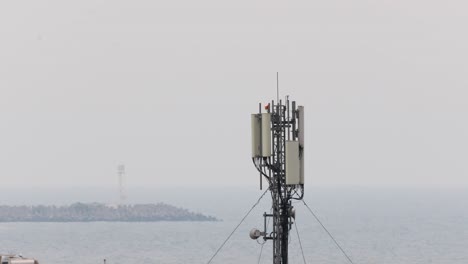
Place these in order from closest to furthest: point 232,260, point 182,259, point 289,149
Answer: point 289,149, point 232,260, point 182,259

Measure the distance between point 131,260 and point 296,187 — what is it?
16172 cm

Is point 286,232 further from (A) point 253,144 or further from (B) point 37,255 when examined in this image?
(B) point 37,255

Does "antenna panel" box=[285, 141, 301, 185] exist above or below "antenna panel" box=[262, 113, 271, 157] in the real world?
below

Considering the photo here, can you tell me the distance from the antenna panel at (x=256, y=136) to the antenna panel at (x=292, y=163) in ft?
3.55

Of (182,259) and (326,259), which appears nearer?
(326,259)

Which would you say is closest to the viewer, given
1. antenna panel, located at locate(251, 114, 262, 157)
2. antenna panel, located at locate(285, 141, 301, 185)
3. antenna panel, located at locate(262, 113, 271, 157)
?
antenna panel, located at locate(285, 141, 301, 185)

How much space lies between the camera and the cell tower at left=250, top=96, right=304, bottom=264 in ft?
97.8

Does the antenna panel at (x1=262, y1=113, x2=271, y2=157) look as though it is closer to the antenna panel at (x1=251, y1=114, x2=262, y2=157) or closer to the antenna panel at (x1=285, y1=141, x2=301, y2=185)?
the antenna panel at (x1=251, y1=114, x2=262, y2=157)

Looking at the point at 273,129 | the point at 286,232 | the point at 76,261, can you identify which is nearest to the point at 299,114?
the point at 273,129

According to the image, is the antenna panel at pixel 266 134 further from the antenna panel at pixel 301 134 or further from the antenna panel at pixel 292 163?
the antenna panel at pixel 301 134

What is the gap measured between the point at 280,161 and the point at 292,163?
54cm

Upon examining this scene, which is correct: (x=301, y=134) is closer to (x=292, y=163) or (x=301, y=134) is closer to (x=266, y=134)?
(x=292, y=163)

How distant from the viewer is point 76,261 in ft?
623

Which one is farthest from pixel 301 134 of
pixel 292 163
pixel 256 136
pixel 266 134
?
pixel 256 136
